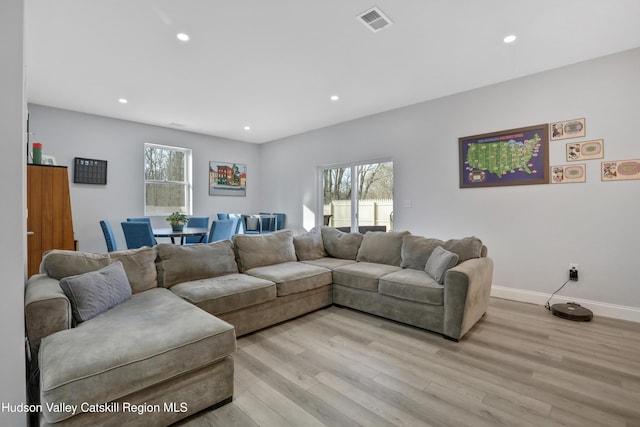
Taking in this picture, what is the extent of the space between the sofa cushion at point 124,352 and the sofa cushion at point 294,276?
1059 millimetres

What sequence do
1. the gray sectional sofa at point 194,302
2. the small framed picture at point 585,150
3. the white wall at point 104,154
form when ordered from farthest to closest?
the white wall at point 104,154, the small framed picture at point 585,150, the gray sectional sofa at point 194,302

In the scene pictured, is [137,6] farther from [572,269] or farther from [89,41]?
[572,269]

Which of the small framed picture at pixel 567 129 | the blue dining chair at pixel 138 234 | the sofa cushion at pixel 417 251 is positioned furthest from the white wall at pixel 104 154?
the small framed picture at pixel 567 129

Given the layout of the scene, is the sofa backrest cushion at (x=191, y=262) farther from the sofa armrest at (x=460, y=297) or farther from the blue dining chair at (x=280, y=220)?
the blue dining chair at (x=280, y=220)

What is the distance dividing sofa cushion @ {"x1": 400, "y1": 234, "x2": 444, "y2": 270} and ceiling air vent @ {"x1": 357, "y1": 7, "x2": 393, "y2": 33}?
2282 mm

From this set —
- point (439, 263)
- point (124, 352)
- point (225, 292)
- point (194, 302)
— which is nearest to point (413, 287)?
point (439, 263)

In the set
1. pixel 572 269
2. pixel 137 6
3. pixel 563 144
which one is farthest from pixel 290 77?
pixel 572 269

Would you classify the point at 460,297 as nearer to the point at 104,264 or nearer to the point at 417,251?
the point at 417,251

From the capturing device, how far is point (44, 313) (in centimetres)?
155

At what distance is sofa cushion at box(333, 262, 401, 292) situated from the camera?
3.11 metres

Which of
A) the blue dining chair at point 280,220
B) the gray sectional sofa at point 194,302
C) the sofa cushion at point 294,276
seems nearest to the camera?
the gray sectional sofa at point 194,302

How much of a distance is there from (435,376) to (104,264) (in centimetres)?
262

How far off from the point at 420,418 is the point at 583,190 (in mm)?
3305

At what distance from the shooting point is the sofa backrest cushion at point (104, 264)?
6.67 feet
